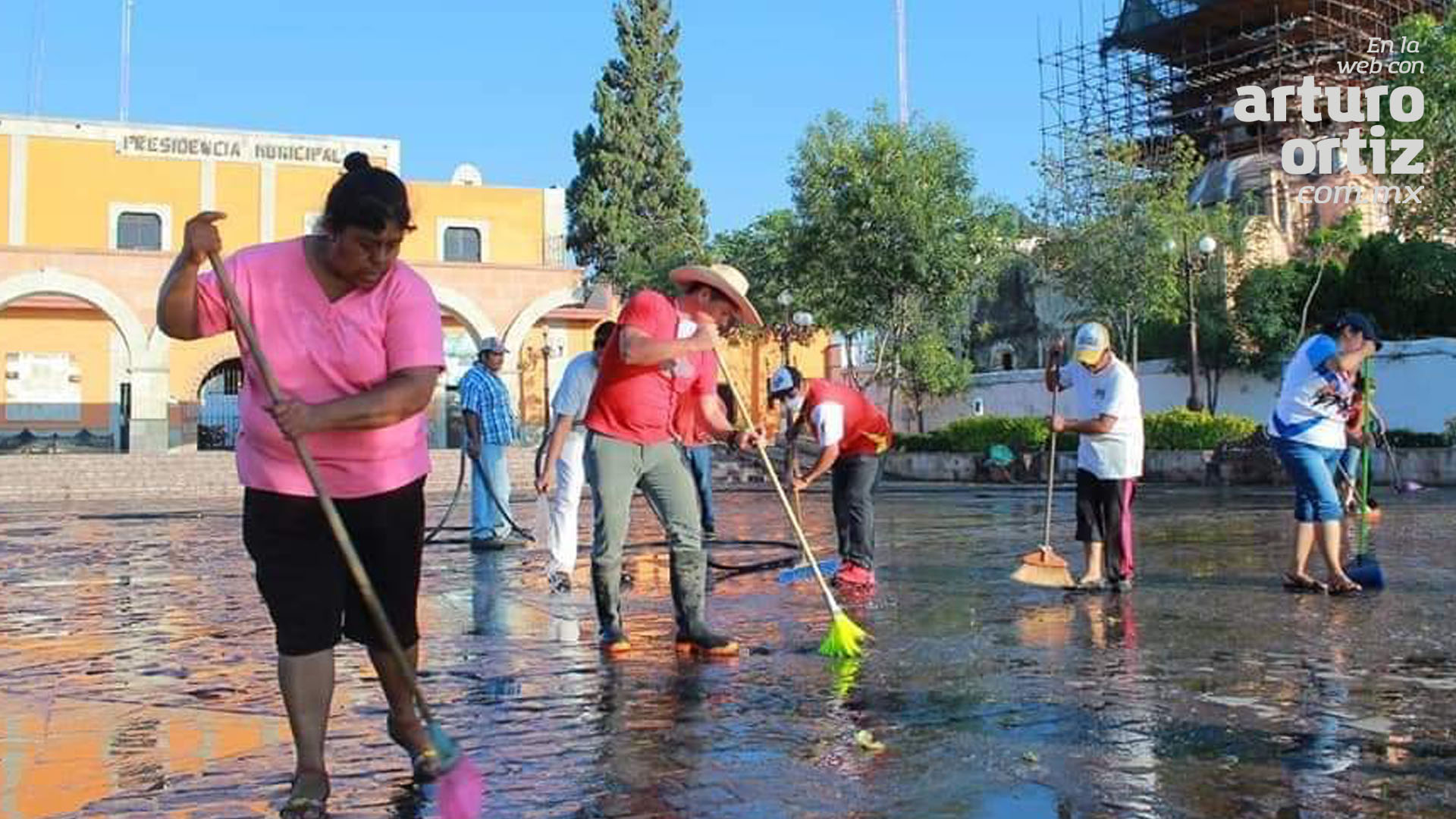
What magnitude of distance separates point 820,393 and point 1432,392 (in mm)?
21514

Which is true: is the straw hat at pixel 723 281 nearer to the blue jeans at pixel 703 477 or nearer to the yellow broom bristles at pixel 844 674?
the yellow broom bristles at pixel 844 674

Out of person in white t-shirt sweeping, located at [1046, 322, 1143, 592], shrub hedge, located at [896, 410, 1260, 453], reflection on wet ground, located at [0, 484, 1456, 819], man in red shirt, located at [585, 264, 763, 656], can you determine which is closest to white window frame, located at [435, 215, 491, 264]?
shrub hedge, located at [896, 410, 1260, 453]

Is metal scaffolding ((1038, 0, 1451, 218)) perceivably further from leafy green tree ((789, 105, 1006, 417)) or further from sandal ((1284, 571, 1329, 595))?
sandal ((1284, 571, 1329, 595))

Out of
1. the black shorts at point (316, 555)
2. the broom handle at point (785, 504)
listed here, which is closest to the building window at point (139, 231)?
the broom handle at point (785, 504)

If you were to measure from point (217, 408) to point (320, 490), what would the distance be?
126 feet

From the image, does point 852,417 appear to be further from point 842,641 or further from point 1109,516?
point 842,641

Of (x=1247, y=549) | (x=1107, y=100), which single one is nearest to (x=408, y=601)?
(x=1247, y=549)

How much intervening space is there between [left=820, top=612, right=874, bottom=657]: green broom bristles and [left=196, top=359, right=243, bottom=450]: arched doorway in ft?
116

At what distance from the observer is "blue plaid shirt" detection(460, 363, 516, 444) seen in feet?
35.2

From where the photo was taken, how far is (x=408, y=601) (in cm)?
367

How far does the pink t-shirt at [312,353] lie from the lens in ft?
11.2

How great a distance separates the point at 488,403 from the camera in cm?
1073

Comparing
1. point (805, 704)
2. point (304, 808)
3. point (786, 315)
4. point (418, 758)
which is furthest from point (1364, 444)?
point (786, 315)

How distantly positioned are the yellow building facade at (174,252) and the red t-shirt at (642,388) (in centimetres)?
3020
